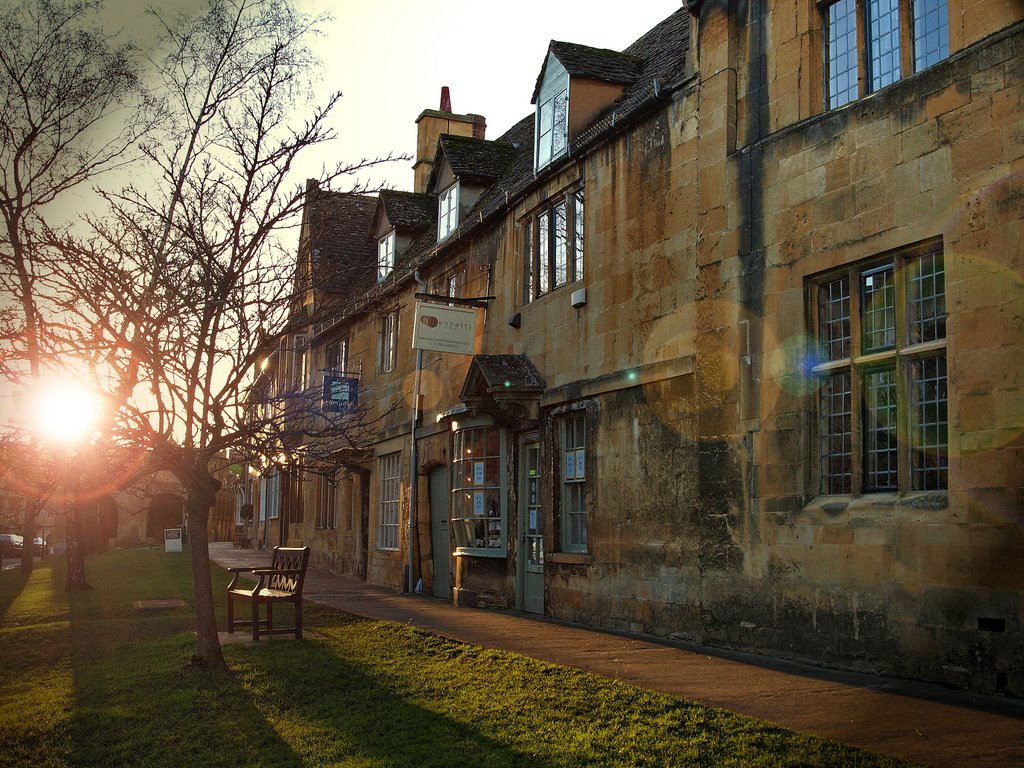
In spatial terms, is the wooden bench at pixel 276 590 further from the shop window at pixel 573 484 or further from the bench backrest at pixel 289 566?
the shop window at pixel 573 484

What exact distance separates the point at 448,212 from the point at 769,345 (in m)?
11.2

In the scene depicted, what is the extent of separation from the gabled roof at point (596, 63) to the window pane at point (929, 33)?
600 cm

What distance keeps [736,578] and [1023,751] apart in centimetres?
485

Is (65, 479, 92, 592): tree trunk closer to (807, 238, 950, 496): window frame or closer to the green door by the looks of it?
the green door

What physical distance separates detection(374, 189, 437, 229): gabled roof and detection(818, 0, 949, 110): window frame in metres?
14.7

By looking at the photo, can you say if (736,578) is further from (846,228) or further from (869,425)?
(846,228)

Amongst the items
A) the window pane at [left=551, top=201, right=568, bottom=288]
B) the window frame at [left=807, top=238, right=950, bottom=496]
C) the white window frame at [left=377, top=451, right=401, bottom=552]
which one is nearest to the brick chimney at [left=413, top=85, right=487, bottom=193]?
the white window frame at [left=377, top=451, right=401, bottom=552]

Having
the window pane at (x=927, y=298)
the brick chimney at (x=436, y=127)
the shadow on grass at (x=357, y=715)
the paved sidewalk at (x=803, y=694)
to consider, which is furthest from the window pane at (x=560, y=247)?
the brick chimney at (x=436, y=127)

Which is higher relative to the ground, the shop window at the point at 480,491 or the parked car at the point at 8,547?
the shop window at the point at 480,491

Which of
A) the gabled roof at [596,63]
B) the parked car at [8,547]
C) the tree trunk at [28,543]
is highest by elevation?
the gabled roof at [596,63]

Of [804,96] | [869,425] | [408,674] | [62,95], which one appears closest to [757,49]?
[804,96]

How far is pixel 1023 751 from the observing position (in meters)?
5.84

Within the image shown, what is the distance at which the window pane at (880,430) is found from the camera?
9219 mm

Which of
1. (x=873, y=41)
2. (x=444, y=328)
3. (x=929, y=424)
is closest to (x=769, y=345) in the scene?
(x=929, y=424)
